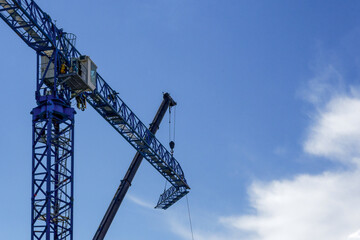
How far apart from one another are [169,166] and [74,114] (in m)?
22.2

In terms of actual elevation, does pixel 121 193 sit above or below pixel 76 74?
below

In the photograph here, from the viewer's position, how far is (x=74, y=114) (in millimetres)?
56406

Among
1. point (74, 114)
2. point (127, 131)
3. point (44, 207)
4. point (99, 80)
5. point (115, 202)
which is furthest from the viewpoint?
point (115, 202)

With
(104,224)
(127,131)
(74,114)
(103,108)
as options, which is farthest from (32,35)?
(104,224)

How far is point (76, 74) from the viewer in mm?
56469

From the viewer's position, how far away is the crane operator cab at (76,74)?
56156mm

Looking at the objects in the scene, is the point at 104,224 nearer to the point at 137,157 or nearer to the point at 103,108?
the point at 137,157

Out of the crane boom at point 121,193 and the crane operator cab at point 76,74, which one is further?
the crane boom at point 121,193

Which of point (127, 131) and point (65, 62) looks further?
point (127, 131)

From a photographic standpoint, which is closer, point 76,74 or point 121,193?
point 76,74

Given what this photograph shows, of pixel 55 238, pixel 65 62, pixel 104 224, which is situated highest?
pixel 65 62

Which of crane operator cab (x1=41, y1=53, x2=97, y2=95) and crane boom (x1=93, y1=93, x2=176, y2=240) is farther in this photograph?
crane boom (x1=93, y1=93, x2=176, y2=240)

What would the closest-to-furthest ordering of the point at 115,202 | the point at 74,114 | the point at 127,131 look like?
the point at 74,114 < the point at 127,131 < the point at 115,202

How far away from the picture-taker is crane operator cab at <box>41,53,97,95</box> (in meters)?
56.2
